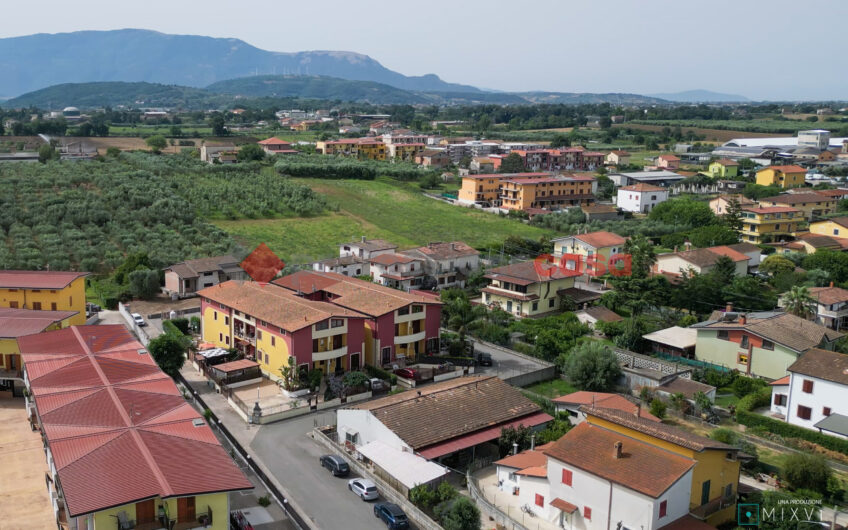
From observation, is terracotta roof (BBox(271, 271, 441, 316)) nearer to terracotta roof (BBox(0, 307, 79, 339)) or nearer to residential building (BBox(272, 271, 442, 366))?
residential building (BBox(272, 271, 442, 366))

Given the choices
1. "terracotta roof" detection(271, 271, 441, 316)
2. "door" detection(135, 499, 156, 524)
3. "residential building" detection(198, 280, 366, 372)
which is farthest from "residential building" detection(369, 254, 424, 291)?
"door" detection(135, 499, 156, 524)

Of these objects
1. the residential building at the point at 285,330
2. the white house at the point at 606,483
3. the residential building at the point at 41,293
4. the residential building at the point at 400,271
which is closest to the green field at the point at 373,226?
the residential building at the point at 400,271

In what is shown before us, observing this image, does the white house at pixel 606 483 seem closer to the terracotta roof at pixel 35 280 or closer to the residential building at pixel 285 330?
the residential building at pixel 285 330

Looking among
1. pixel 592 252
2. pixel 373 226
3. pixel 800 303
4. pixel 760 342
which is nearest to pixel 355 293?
pixel 760 342

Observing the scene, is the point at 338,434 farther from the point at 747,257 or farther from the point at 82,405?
the point at 747,257

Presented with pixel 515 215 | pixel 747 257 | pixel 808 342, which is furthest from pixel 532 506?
pixel 515 215

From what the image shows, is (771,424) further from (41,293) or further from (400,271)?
(41,293)
